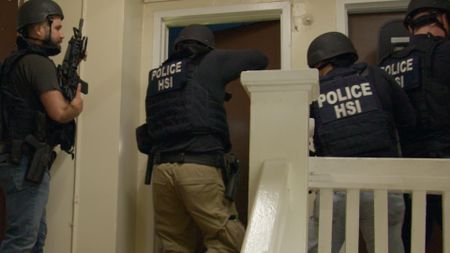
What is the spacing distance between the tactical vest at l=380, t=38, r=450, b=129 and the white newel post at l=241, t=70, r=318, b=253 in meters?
0.88

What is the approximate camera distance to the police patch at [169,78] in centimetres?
205

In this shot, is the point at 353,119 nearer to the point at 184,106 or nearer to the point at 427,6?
the point at 427,6

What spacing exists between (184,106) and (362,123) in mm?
804

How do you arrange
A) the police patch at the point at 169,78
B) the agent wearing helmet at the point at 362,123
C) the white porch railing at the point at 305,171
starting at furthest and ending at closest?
the police patch at the point at 169,78, the agent wearing helmet at the point at 362,123, the white porch railing at the point at 305,171

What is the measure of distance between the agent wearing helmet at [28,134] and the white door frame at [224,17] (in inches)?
33.2

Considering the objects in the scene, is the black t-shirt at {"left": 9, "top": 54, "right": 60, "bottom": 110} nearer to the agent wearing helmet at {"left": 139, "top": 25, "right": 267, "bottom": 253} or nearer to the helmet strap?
the agent wearing helmet at {"left": 139, "top": 25, "right": 267, "bottom": 253}

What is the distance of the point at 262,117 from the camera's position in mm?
981

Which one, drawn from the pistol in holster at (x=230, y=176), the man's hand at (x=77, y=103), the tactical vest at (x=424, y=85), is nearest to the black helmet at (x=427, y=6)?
the tactical vest at (x=424, y=85)

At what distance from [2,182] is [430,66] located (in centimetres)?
177

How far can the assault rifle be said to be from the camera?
198 centimetres

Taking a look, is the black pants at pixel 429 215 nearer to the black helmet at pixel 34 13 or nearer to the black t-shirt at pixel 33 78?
the black t-shirt at pixel 33 78

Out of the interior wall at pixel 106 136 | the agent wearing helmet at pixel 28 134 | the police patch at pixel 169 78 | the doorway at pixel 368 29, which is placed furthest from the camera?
the doorway at pixel 368 29

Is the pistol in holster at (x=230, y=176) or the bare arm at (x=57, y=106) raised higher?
the bare arm at (x=57, y=106)

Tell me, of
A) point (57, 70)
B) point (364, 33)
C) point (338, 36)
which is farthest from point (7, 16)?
point (364, 33)
